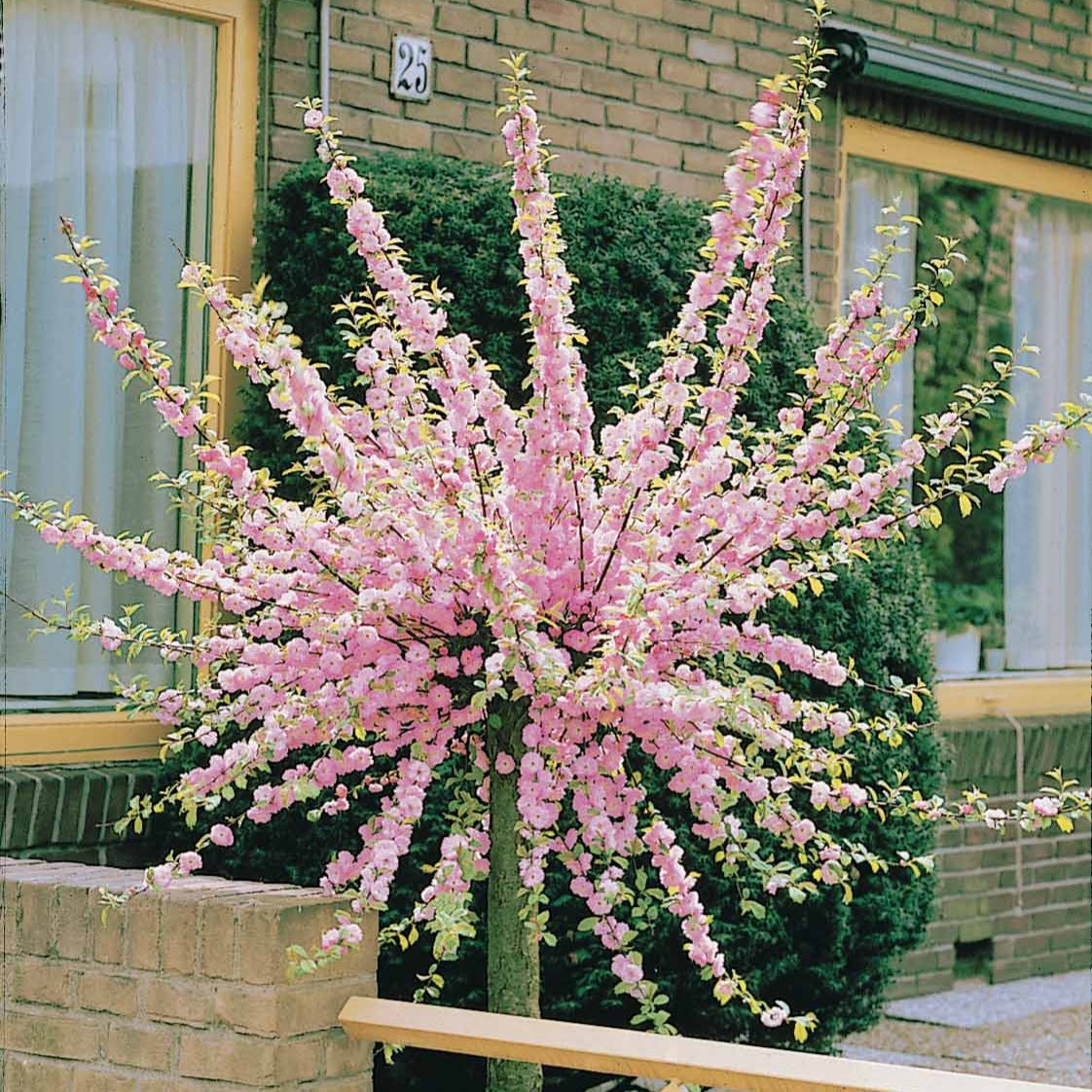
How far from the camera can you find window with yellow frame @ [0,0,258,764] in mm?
4758

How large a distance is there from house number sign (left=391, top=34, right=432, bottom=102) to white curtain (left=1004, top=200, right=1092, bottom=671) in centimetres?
299

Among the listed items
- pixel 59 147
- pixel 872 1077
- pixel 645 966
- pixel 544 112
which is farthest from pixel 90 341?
pixel 872 1077

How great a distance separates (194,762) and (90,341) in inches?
43.1

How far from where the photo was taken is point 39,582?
4.77 meters

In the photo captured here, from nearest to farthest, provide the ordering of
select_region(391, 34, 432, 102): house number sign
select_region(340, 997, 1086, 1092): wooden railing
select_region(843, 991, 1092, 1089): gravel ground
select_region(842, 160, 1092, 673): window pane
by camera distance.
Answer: select_region(340, 997, 1086, 1092): wooden railing
select_region(391, 34, 432, 102): house number sign
select_region(843, 991, 1092, 1089): gravel ground
select_region(842, 160, 1092, 673): window pane

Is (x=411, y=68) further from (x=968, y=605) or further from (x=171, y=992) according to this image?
(x=968, y=605)

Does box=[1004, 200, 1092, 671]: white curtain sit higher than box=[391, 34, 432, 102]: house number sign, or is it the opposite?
box=[391, 34, 432, 102]: house number sign

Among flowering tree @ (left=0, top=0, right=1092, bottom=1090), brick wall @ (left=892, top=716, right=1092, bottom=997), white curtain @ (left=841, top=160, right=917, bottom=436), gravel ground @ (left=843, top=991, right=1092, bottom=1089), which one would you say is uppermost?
white curtain @ (left=841, top=160, right=917, bottom=436)

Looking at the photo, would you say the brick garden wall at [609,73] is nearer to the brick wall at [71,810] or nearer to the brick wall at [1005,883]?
the brick wall at [71,810]

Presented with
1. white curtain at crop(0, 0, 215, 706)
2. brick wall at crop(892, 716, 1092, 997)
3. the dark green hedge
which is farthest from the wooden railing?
brick wall at crop(892, 716, 1092, 997)

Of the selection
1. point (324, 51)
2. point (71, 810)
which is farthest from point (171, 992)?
point (324, 51)

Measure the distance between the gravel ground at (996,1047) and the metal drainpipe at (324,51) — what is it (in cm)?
309

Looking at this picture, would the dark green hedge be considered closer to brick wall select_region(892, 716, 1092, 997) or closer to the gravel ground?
the gravel ground

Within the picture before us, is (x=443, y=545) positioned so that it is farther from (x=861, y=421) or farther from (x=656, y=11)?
(x=656, y=11)
